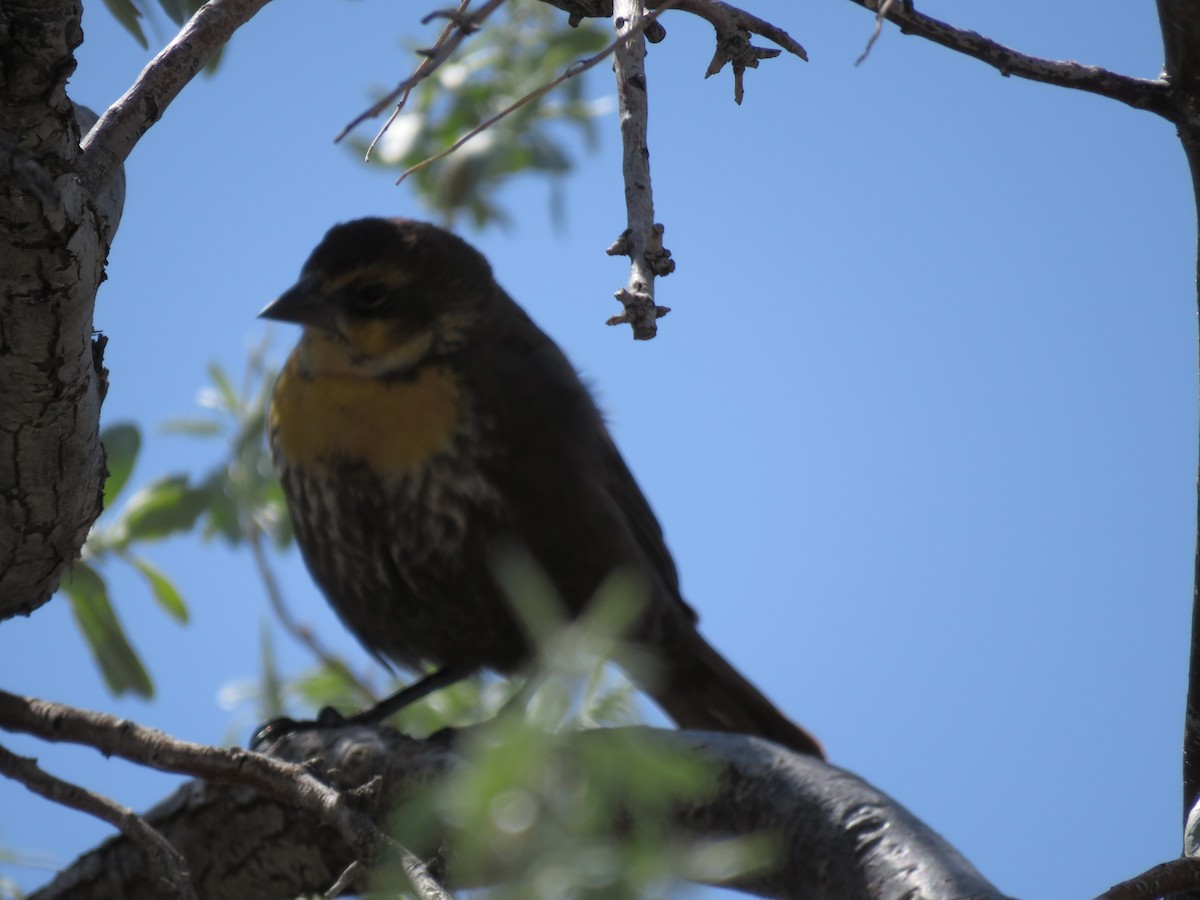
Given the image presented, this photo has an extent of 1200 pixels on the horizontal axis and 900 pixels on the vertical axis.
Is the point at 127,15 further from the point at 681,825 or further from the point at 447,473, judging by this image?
the point at 681,825

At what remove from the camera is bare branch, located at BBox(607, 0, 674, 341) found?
1675mm

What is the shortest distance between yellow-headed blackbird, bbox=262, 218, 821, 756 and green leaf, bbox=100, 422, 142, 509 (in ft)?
1.43

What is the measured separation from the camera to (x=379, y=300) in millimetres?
4070

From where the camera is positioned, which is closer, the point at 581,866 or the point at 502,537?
the point at 581,866

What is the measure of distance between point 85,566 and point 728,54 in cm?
207

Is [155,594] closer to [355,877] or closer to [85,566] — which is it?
[85,566]

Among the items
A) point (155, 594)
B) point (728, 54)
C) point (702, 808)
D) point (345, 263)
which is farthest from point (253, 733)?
point (728, 54)

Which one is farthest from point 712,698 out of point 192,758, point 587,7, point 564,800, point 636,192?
point 564,800

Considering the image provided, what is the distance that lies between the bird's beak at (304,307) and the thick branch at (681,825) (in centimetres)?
135

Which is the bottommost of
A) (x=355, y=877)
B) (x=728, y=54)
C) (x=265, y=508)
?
(x=355, y=877)

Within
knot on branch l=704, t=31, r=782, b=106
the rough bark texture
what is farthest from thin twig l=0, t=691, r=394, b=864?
knot on branch l=704, t=31, r=782, b=106

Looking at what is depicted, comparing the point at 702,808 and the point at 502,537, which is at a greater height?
the point at 502,537

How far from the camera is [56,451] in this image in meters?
2.24

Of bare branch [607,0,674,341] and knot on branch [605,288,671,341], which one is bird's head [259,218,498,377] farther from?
knot on branch [605,288,671,341]
